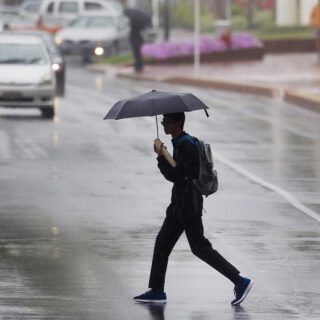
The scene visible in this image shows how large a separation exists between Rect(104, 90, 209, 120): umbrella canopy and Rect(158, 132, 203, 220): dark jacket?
201 mm

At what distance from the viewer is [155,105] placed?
32.3ft

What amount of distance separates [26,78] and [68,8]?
3203 cm

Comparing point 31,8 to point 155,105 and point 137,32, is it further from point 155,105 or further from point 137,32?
A: point 155,105

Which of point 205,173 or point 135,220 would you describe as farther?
point 135,220

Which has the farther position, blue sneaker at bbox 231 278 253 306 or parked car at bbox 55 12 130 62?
parked car at bbox 55 12 130 62

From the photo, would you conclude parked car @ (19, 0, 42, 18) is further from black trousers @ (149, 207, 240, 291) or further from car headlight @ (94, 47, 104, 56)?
black trousers @ (149, 207, 240, 291)

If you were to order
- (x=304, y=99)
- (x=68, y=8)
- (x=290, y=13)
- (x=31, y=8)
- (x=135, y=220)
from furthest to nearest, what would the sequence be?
Answer: (x=31, y=8) < (x=290, y=13) < (x=68, y=8) < (x=304, y=99) < (x=135, y=220)

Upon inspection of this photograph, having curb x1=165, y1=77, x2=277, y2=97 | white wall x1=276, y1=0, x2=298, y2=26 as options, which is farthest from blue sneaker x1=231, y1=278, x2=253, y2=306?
white wall x1=276, y1=0, x2=298, y2=26

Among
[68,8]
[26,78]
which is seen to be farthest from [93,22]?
[26,78]

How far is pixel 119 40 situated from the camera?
5166 centimetres

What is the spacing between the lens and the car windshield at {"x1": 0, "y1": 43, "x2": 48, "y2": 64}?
2875cm

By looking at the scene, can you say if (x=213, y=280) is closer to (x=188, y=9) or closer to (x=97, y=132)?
(x=97, y=132)

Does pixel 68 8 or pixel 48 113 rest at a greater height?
pixel 48 113

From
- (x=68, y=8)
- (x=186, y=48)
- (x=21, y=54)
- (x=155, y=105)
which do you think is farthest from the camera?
(x=68, y=8)
